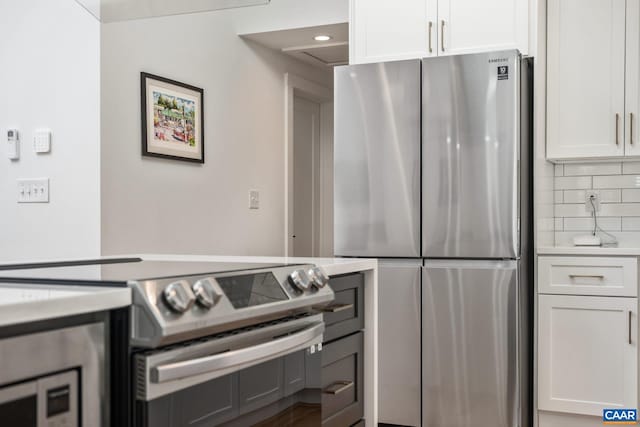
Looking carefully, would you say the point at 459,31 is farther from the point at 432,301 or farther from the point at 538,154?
the point at 432,301

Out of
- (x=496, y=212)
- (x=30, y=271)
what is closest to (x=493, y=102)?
(x=496, y=212)

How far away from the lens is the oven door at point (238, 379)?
1229 millimetres

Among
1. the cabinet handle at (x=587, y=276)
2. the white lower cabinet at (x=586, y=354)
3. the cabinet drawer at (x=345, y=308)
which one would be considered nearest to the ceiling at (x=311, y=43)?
the cabinet handle at (x=587, y=276)

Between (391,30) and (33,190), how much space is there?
6.39 ft

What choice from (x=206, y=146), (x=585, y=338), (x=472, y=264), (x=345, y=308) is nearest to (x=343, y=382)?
(x=345, y=308)

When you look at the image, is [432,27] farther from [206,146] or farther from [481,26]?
[206,146]

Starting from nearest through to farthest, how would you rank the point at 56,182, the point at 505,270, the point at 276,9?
the point at 505,270, the point at 56,182, the point at 276,9

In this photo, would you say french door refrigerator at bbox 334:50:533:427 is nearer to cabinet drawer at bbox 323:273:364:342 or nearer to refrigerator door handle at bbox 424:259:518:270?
refrigerator door handle at bbox 424:259:518:270

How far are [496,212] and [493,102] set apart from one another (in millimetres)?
497

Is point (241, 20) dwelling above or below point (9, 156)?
above

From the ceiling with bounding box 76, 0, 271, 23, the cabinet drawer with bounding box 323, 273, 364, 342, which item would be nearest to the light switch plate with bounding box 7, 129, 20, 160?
the ceiling with bounding box 76, 0, 271, 23

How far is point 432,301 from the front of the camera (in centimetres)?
325

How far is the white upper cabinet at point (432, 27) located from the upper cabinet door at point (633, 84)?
60 cm

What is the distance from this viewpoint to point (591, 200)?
3.85 meters
